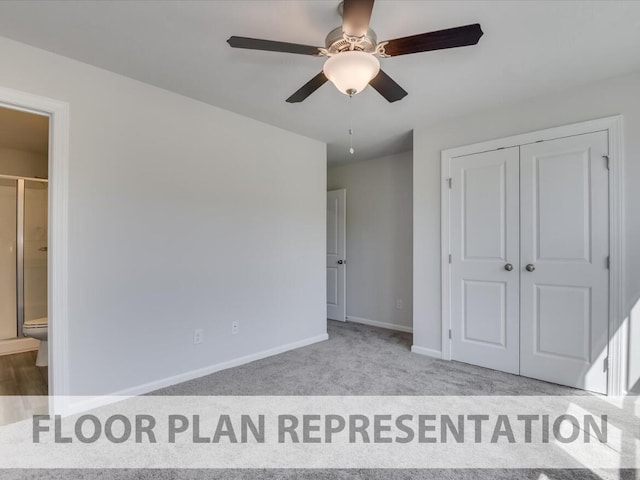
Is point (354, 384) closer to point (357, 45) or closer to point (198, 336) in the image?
point (198, 336)

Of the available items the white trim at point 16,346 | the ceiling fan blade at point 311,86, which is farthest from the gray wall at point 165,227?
the white trim at point 16,346

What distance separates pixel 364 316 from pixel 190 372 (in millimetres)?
2752

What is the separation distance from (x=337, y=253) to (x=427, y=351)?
2.12 m

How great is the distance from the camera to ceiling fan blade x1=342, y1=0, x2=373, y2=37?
1.36 meters

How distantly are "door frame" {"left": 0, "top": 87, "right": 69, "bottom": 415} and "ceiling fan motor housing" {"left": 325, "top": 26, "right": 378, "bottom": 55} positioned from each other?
1.83 m

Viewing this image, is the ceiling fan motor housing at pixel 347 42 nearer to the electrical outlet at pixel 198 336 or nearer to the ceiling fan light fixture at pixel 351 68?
the ceiling fan light fixture at pixel 351 68

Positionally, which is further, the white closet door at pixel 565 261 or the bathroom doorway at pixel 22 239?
the bathroom doorway at pixel 22 239

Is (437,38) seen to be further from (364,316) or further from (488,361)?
(364,316)

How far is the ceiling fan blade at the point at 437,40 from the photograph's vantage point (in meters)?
1.49

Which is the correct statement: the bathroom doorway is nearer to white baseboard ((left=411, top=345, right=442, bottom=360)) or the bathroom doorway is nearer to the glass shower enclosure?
the glass shower enclosure

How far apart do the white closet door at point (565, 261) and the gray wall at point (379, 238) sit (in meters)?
1.69

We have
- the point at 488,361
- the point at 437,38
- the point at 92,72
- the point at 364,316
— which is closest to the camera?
the point at 437,38

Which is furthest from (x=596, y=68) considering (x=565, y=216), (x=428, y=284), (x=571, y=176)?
(x=428, y=284)

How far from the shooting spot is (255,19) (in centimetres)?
187
